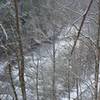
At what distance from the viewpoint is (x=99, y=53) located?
227 cm

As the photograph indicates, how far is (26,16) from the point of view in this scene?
11.5 meters

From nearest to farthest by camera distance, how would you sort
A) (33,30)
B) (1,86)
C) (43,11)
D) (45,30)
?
(1,86)
(33,30)
(45,30)
(43,11)

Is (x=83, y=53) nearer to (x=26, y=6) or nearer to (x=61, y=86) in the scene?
(x=61, y=86)

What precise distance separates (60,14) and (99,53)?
18.7 feet

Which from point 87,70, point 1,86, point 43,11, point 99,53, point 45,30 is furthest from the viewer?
point 43,11

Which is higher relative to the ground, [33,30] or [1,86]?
[33,30]

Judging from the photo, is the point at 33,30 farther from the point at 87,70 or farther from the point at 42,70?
the point at 87,70

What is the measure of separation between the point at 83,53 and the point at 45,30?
2451mm

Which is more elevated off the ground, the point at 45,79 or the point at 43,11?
the point at 43,11

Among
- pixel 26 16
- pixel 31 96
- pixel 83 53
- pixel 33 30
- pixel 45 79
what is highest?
pixel 26 16

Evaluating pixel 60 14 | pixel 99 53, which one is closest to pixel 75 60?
pixel 60 14

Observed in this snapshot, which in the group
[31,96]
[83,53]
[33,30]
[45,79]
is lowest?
[31,96]

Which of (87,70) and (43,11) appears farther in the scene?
(43,11)

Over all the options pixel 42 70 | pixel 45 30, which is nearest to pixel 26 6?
pixel 45 30
